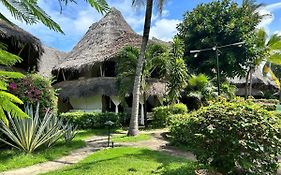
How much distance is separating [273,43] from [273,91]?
13.7 m

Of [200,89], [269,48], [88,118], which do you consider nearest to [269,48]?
[269,48]

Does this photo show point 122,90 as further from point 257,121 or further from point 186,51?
point 257,121

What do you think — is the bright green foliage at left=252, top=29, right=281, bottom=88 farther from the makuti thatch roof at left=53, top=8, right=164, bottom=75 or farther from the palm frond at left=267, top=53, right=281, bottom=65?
the makuti thatch roof at left=53, top=8, right=164, bottom=75

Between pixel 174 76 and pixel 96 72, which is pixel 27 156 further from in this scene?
pixel 96 72

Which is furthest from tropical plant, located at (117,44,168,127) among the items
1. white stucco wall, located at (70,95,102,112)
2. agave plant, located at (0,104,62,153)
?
agave plant, located at (0,104,62,153)

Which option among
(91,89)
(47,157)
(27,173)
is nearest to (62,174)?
(27,173)

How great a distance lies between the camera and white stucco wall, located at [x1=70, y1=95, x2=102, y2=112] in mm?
22000

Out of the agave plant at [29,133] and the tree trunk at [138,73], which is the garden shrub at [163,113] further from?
the agave plant at [29,133]

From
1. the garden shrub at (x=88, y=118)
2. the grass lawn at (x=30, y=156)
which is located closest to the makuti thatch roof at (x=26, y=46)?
the garden shrub at (x=88, y=118)

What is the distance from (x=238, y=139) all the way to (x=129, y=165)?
2.99 m

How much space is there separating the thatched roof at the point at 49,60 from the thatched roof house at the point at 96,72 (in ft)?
9.60

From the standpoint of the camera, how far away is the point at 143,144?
40.6 feet

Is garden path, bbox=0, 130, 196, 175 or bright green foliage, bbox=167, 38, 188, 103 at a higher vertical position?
bright green foliage, bbox=167, 38, 188, 103

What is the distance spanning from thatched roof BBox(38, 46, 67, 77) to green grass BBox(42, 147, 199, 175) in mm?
17358
